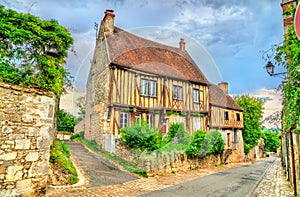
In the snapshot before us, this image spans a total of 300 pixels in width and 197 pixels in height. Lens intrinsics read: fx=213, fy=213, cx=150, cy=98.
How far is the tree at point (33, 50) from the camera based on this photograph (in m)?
4.33

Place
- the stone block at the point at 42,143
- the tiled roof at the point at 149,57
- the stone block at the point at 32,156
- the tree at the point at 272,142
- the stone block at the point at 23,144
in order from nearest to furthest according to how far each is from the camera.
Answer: the stone block at the point at 23,144 → the stone block at the point at 32,156 → the stone block at the point at 42,143 → the tiled roof at the point at 149,57 → the tree at the point at 272,142

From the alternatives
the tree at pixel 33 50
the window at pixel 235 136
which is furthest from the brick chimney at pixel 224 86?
the tree at pixel 33 50

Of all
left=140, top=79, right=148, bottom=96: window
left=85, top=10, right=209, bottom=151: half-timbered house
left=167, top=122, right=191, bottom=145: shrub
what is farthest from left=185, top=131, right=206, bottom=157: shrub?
left=140, top=79, right=148, bottom=96: window

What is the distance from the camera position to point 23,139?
4.20m

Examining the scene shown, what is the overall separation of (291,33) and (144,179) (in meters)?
5.85

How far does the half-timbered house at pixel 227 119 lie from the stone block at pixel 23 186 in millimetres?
12442

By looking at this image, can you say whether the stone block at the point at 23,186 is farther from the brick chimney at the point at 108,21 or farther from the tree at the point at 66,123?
the tree at the point at 66,123

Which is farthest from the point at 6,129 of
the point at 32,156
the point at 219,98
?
the point at 219,98

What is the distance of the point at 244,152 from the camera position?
19641 millimetres

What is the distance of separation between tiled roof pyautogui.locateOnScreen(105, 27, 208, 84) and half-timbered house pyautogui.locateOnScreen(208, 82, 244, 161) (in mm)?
2777

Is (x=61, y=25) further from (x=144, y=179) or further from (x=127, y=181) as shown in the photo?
(x=144, y=179)

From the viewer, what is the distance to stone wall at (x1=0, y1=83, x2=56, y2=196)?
396 centimetres

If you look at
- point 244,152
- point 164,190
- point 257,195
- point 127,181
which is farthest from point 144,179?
point 244,152

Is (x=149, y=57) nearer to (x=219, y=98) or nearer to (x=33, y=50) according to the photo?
(x=219, y=98)
